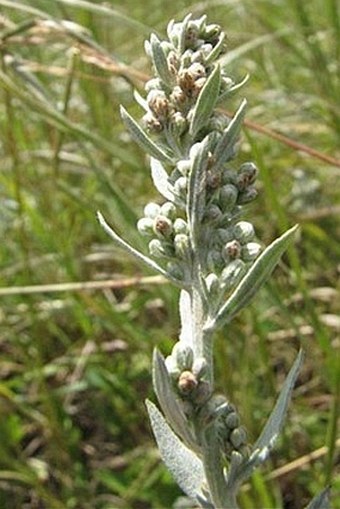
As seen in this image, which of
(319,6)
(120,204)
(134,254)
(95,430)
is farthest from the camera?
(319,6)

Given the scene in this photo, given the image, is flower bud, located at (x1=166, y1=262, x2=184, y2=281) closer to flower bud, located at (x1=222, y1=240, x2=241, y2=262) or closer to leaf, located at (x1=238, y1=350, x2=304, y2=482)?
flower bud, located at (x1=222, y1=240, x2=241, y2=262)

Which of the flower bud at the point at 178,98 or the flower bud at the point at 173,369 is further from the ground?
the flower bud at the point at 178,98

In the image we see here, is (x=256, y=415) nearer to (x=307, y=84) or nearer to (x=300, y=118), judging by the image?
(x=300, y=118)

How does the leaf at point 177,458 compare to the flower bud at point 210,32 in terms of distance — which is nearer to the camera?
the leaf at point 177,458

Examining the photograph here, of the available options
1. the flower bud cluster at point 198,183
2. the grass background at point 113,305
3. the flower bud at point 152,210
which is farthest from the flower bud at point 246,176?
the grass background at point 113,305

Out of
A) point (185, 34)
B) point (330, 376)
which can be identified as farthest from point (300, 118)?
point (185, 34)

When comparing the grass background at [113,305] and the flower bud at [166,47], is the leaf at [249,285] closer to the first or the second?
the flower bud at [166,47]
